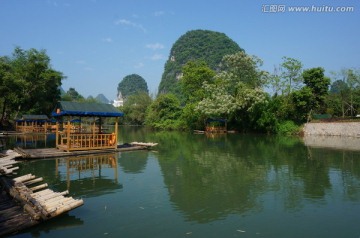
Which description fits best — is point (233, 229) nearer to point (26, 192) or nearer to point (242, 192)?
point (242, 192)

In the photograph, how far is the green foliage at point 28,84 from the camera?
1570 inches

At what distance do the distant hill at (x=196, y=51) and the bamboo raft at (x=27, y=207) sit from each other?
150167 mm

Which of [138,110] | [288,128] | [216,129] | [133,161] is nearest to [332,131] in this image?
[288,128]

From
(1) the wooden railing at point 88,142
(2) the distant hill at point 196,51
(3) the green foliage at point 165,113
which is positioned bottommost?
(1) the wooden railing at point 88,142

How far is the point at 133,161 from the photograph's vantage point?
730 inches

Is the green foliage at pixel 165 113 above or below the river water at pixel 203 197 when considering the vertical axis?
above

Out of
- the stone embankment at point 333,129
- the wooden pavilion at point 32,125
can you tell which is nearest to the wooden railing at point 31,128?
the wooden pavilion at point 32,125

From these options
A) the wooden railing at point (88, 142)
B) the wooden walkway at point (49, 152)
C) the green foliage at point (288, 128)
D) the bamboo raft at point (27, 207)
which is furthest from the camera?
the green foliage at point (288, 128)

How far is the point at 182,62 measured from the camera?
17838cm

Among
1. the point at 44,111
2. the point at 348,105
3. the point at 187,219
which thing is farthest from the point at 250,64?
the point at 187,219

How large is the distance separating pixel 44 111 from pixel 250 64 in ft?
126

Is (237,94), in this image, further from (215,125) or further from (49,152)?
(49,152)

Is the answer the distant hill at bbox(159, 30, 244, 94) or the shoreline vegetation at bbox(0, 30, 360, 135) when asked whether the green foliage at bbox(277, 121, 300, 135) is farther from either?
the distant hill at bbox(159, 30, 244, 94)

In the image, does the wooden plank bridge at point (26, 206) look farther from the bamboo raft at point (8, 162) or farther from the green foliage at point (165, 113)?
the green foliage at point (165, 113)
